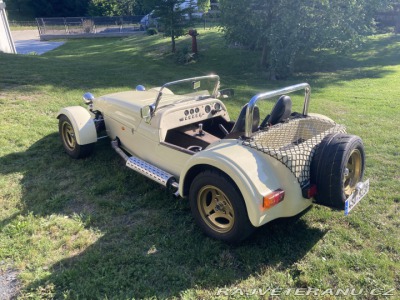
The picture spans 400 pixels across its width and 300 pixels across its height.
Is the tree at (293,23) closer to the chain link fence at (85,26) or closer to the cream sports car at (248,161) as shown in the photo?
the cream sports car at (248,161)

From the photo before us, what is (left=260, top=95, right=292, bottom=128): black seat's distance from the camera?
345 cm

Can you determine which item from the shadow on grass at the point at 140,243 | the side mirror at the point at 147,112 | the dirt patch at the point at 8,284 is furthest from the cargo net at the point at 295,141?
the dirt patch at the point at 8,284

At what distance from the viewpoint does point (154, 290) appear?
2.68 metres

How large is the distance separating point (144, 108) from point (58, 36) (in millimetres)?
26837

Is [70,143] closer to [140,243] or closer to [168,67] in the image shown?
[140,243]

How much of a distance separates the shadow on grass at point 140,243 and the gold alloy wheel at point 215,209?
17 centimetres

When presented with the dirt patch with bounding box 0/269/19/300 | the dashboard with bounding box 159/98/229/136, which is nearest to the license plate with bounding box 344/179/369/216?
the dashboard with bounding box 159/98/229/136

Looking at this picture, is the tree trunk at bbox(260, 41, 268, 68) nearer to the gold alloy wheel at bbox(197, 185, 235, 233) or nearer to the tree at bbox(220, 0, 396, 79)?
the tree at bbox(220, 0, 396, 79)

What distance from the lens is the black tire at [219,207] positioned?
286cm

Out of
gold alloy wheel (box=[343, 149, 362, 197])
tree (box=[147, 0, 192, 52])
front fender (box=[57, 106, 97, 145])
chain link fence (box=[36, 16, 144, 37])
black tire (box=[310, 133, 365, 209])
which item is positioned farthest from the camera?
chain link fence (box=[36, 16, 144, 37])

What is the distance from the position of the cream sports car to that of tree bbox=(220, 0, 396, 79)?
785 centimetres

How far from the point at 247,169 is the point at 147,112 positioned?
5.51 ft

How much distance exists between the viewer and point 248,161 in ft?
9.44

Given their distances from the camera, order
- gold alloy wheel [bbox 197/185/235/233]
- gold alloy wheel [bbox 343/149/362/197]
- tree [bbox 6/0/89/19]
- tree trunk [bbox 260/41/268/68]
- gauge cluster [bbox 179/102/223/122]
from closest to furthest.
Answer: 1. gold alloy wheel [bbox 197/185/235/233]
2. gold alloy wheel [bbox 343/149/362/197]
3. gauge cluster [bbox 179/102/223/122]
4. tree trunk [bbox 260/41/268/68]
5. tree [bbox 6/0/89/19]
